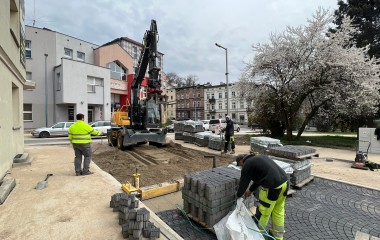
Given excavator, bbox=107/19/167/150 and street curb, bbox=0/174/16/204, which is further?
Result: excavator, bbox=107/19/167/150

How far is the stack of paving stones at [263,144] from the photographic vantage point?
33.0 ft

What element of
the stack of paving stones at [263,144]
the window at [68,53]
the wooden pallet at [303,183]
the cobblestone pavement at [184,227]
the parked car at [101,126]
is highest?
the window at [68,53]

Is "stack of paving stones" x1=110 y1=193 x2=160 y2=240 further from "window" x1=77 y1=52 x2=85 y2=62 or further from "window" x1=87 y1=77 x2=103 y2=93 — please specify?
"window" x1=77 y1=52 x2=85 y2=62

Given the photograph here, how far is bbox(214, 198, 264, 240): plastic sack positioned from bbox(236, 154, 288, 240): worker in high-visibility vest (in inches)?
10.2

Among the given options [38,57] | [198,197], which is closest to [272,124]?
[198,197]

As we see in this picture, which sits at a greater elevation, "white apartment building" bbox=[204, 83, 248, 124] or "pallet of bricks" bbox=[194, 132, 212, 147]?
"white apartment building" bbox=[204, 83, 248, 124]

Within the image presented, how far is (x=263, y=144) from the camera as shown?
33.7 feet

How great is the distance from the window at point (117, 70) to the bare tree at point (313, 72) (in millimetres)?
20360

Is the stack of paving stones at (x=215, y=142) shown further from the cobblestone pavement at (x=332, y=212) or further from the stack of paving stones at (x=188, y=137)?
the cobblestone pavement at (x=332, y=212)

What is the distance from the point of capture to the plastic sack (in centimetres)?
312

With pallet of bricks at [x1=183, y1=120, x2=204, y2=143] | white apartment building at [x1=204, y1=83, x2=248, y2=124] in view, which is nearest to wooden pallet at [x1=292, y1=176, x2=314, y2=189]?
pallet of bricks at [x1=183, y1=120, x2=204, y2=143]

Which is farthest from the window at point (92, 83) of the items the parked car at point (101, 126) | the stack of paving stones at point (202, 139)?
the stack of paving stones at point (202, 139)

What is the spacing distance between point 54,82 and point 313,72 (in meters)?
26.2

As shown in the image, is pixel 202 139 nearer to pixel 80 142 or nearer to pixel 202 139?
pixel 202 139
